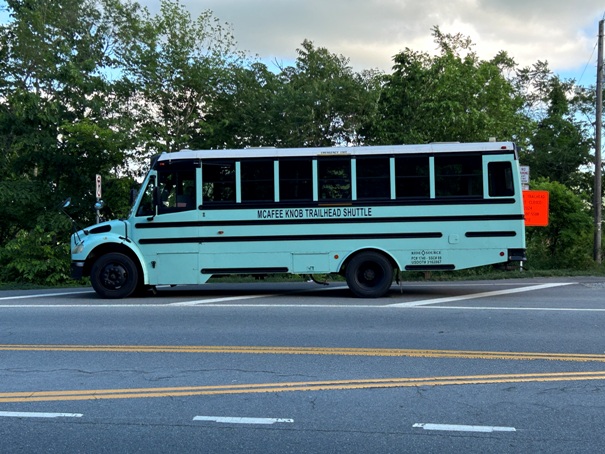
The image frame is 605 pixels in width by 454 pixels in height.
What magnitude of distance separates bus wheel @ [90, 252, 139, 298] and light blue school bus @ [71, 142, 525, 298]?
0.02 m

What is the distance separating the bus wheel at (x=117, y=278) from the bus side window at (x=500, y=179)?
723 centimetres

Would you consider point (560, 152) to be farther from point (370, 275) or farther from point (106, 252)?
point (106, 252)

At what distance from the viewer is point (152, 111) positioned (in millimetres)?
24281

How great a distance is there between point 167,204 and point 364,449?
9.08 m

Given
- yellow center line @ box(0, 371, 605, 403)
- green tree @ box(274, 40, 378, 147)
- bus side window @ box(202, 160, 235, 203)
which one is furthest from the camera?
green tree @ box(274, 40, 378, 147)

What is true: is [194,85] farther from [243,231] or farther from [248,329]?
[248,329]

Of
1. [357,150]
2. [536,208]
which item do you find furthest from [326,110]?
[357,150]

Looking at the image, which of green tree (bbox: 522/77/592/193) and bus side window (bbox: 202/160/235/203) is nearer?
bus side window (bbox: 202/160/235/203)

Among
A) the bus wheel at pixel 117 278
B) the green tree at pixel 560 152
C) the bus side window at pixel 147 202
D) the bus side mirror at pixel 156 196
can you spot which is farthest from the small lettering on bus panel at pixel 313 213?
the green tree at pixel 560 152

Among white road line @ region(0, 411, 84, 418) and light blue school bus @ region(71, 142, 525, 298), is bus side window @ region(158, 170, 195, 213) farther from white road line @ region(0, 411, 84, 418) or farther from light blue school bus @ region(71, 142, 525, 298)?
white road line @ region(0, 411, 84, 418)

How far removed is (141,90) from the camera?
940 inches

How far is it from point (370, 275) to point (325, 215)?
1.48 meters

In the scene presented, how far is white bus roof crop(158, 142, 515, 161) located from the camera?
40.9 ft

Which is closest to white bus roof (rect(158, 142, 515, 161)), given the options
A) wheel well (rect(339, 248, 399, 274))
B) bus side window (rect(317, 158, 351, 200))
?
bus side window (rect(317, 158, 351, 200))
